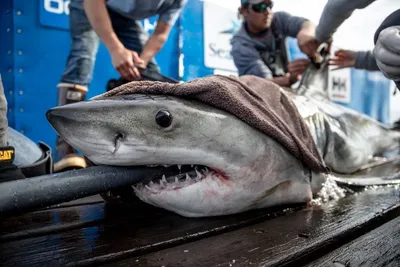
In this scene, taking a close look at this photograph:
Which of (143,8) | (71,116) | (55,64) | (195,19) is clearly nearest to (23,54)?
(55,64)

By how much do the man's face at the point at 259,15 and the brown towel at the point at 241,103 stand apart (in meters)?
2.29

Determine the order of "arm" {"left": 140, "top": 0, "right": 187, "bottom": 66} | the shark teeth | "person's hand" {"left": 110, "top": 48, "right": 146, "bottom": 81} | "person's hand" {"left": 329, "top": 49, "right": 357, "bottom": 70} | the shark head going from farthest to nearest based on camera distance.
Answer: "person's hand" {"left": 329, "top": 49, "right": 357, "bottom": 70}
"arm" {"left": 140, "top": 0, "right": 187, "bottom": 66}
"person's hand" {"left": 110, "top": 48, "right": 146, "bottom": 81}
the shark teeth
the shark head

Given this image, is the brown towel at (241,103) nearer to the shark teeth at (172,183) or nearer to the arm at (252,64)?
the shark teeth at (172,183)

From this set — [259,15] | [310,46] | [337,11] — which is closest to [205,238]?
[337,11]

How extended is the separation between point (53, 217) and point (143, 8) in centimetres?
188

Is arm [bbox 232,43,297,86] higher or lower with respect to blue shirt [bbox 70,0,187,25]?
lower

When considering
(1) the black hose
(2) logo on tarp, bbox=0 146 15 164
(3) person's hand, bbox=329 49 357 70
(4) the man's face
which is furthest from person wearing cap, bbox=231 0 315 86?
(2) logo on tarp, bbox=0 146 15 164

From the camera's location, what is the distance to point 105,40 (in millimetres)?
2266

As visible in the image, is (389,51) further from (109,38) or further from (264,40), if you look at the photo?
(264,40)

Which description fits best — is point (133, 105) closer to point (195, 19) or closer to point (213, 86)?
point (213, 86)

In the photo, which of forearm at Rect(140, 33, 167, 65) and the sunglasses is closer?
forearm at Rect(140, 33, 167, 65)

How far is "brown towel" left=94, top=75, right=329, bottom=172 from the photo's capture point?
1020 mm

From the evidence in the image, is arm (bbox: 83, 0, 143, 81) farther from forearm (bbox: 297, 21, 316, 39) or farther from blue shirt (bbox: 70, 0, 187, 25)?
forearm (bbox: 297, 21, 316, 39)

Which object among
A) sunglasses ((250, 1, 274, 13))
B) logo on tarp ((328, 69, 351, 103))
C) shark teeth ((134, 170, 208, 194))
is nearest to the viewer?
shark teeth ((134, 170, 208, 194))
